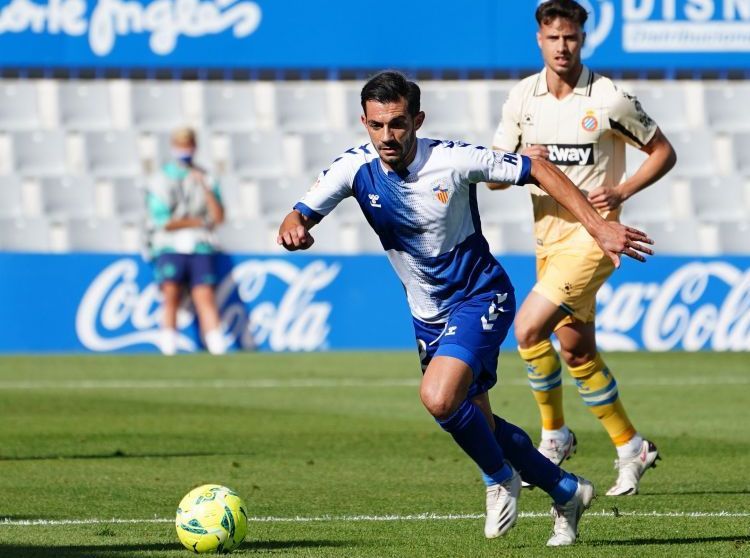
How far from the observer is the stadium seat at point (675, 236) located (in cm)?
1762

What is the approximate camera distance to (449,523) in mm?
6238

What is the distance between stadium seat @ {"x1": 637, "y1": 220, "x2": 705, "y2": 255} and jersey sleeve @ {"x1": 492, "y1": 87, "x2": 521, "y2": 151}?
10091 mm

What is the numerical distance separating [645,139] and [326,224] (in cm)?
993

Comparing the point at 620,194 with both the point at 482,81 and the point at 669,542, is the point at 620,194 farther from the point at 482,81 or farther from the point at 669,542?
the point at 482,81

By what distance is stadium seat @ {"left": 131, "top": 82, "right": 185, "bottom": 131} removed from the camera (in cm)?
1827

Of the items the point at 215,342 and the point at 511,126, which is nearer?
the point at 511,126

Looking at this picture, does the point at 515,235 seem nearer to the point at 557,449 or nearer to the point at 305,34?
the point at 305,34

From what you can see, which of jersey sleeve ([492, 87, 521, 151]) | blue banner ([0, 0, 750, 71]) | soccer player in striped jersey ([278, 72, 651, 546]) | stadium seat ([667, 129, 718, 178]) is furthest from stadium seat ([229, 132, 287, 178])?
soccer player in striped jersey ([278, 72, 651, 546])

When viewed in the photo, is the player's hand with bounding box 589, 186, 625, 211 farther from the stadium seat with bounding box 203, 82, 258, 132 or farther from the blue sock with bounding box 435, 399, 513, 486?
the stadium seat with bounding box 203, 82, 258, 132

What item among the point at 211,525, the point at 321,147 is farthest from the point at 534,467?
the point at 321,147

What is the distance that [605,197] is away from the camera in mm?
7105

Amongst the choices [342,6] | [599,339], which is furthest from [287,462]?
[342,6]

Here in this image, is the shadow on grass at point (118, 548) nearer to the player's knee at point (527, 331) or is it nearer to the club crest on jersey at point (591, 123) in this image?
the player's knee at point (527, 331)

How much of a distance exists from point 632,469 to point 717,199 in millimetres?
11487
